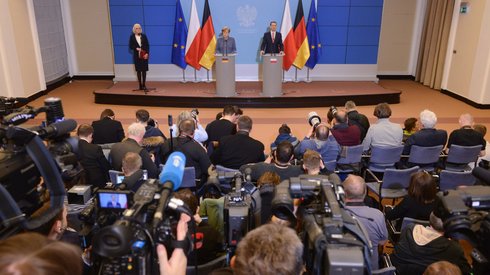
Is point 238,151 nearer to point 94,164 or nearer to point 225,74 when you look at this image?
point 94,164

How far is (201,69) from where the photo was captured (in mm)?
10836

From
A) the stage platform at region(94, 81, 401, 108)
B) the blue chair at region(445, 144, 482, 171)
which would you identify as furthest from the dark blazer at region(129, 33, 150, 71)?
the blue chair at region(445, 144, 482, 171)

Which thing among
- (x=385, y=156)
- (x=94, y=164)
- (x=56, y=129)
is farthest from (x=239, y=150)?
(x=56, y=129)

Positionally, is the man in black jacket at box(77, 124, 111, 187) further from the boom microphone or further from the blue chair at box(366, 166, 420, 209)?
the blue chair at box(366, 166, 420, 209)

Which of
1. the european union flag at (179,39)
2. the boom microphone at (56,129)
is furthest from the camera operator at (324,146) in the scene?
the european union flag at (179,39)

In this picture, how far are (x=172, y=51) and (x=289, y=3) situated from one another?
127 inches

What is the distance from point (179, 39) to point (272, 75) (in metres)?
2.87

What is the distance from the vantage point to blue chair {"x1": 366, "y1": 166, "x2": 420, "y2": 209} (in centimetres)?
437

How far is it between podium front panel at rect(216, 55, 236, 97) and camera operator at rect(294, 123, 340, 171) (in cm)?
446

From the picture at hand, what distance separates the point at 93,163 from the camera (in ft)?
14.2

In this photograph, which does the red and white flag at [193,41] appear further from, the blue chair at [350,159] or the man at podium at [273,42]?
the blue chair at [350,159]

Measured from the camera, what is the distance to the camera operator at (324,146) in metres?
4.75

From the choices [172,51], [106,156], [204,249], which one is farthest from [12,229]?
[172,51]

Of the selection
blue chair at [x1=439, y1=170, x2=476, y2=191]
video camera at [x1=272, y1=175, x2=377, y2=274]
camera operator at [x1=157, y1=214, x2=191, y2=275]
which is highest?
video camera at [x1=272, y1=175, x2=377, y2=274]
